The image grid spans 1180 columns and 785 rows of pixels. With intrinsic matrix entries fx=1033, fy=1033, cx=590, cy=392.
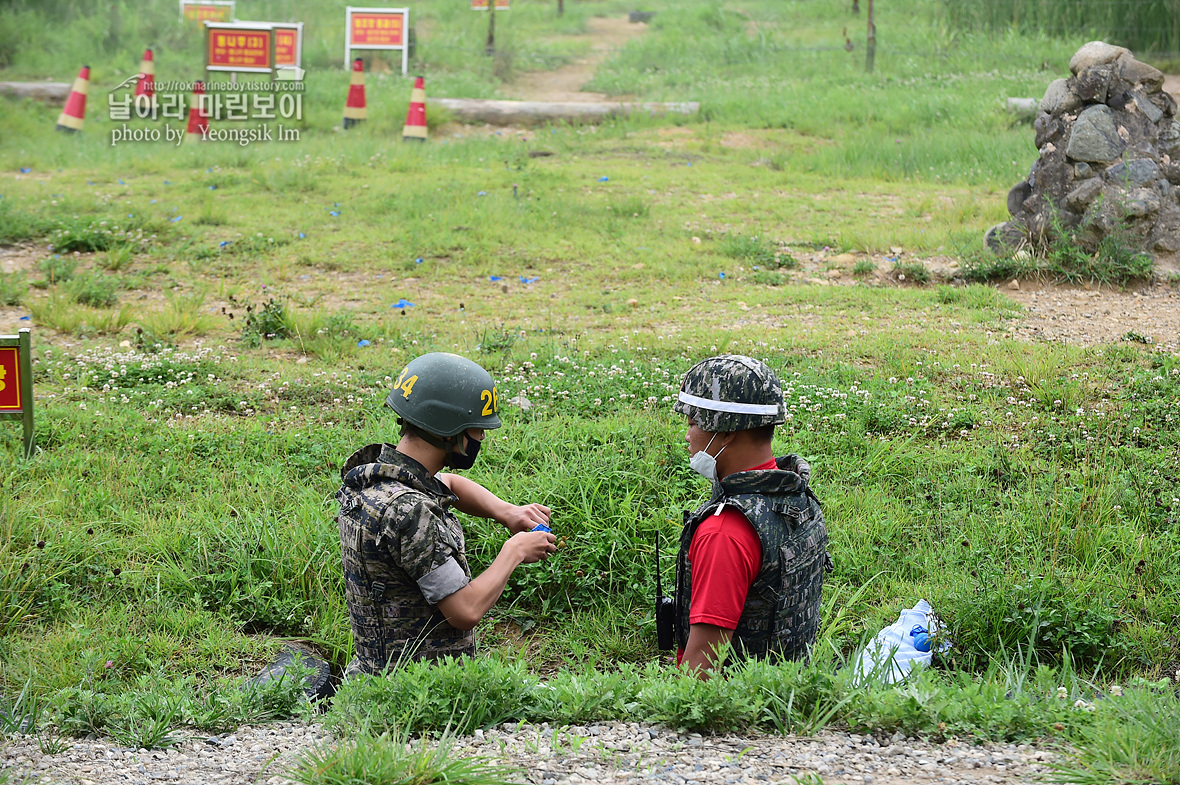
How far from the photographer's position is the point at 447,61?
17.7 m

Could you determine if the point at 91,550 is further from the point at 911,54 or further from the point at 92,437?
the point at 911,54

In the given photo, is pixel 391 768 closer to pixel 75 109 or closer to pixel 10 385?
pixel 10 385

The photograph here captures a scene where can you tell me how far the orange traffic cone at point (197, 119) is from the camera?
12797 mm

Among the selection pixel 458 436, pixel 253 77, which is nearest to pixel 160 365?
pixel 458 436

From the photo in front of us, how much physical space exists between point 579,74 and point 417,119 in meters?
6.22

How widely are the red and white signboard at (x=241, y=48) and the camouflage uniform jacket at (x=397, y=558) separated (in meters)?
13.3

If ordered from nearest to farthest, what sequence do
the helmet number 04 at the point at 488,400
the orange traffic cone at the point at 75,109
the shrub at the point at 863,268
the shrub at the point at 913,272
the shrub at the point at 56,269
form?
the helmet number 04 at the point at 488,400
the shrub at the point at 56,269
the shrub at the point at 913,272
the shrub at the point at 863,268
the orange traffic cone at the point at 75,109

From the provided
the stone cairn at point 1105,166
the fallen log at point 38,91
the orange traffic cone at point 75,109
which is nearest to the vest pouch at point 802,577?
the stone cairn at point 1105,166

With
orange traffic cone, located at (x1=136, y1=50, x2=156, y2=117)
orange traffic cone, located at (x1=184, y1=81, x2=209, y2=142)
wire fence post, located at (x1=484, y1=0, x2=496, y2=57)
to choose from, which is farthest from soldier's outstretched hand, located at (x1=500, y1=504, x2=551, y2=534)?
wire fence post, located at (x1=484, y1=0, x2=496, y2=57)

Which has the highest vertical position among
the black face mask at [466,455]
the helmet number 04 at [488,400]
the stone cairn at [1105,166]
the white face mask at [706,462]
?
the stone cairn at [1105,166]

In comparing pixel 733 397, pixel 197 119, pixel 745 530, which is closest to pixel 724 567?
pixel 745 530

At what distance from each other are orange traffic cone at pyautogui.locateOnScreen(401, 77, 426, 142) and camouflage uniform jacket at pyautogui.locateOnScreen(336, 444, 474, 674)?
396 inches

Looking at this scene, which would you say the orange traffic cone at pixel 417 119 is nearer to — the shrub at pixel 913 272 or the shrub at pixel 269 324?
the shrub at pixel 269 324

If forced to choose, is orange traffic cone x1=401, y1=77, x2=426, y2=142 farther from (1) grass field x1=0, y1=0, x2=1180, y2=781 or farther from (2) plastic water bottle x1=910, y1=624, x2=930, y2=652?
(2) plastic water bottle x1=910, y1=624, x2=930, y2=652
